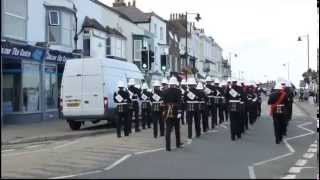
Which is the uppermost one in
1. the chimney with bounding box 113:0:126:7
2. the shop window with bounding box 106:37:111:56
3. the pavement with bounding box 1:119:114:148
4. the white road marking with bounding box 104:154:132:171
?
the chimney with bounding box 113:0:126:7

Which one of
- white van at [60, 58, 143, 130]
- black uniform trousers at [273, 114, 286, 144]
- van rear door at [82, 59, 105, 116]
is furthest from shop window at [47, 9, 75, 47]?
black uniform trousers at [273, 114, 286, 144]

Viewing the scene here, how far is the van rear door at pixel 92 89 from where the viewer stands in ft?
86.6

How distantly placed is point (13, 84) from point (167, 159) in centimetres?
1928

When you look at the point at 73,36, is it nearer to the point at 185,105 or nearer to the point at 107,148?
the point at 185,105

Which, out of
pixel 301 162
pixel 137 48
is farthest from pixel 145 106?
pixel 137 48

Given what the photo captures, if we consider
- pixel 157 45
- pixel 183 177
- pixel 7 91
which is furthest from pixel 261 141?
pixel 157 45

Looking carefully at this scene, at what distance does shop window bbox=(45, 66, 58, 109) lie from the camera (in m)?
35.8

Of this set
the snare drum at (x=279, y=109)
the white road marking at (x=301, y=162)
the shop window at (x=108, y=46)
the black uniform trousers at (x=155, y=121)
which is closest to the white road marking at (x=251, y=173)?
the white road marking at (x=301, y=162)

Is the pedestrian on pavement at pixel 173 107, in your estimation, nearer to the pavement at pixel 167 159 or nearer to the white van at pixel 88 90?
the pavement at pixel 167 159

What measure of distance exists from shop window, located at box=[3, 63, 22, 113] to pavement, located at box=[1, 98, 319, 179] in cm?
1125

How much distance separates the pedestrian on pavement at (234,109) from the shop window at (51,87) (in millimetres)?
16316

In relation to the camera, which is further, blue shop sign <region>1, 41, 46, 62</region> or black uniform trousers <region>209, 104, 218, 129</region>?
blue shop sign <region>1, 41, 46, 62</region>

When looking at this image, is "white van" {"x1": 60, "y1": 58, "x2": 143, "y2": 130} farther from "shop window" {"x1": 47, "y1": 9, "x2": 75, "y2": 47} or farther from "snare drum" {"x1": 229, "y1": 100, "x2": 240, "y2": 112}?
"shop window" {"x1": 47, "y1": 9, "x2": 75, "y2": 47}

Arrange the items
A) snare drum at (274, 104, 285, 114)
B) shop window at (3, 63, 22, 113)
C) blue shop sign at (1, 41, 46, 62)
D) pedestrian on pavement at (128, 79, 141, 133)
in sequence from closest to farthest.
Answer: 1. snare drum at (274, 104, 285, 114)
2. pedestrian on pavement at (128, 79, 141, 133)
3. blue shop sign at (1, 41, 46, 62)
4. shop window at (3, 63, 22, 113)
